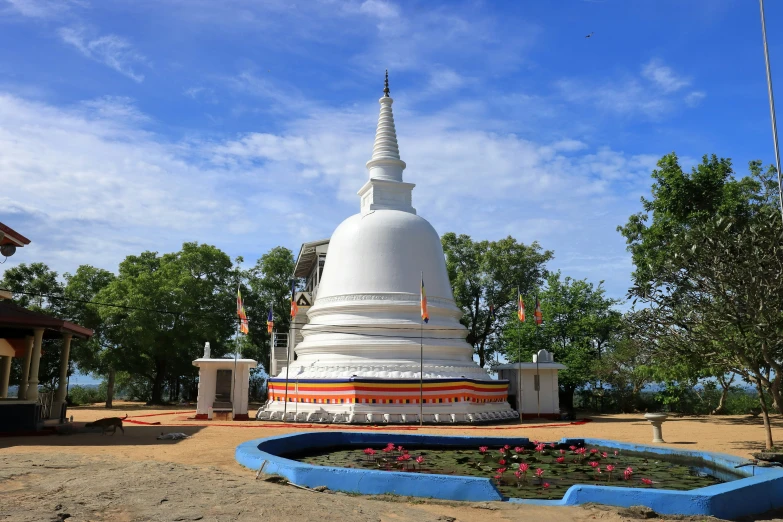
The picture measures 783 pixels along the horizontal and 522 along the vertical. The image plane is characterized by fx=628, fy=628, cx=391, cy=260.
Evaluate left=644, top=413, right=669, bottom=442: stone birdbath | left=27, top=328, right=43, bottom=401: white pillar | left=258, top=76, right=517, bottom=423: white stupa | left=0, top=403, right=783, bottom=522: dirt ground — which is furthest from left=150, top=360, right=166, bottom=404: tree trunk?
left=644, top=413, right=669, bottom=442: stone birdbath

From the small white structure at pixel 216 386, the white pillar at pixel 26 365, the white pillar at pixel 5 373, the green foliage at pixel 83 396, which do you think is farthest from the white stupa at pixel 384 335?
the green foliage at pixel 83 396

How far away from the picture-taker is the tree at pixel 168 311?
39.0 meters

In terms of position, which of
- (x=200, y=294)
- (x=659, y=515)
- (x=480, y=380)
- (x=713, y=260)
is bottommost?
(x=659, y=515)

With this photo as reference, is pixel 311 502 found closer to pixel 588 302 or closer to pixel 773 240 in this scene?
pixel 773 240

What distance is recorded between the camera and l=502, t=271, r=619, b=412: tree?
37.6 metres

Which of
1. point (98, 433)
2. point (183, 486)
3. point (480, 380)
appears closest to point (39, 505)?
point (183, 486)

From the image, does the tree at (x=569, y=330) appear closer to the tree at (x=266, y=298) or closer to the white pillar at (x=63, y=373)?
the tree at (x=266, y=298)

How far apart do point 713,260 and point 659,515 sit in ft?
33.4

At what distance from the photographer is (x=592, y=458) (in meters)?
13.7

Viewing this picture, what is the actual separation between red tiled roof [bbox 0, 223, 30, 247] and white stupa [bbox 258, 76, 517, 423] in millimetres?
11070

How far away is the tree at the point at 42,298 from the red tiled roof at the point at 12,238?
20.6 metres

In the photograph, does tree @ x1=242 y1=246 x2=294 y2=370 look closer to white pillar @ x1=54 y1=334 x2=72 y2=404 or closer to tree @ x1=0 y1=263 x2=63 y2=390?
tree @ x1=0 y1=263 x2=63 y2=390

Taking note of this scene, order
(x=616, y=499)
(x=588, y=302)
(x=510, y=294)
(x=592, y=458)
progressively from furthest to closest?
(x=510, y=294)
(x=588, y=302)
(x=592, y=458)
(x=616, y=499)

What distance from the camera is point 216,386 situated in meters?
28.8
